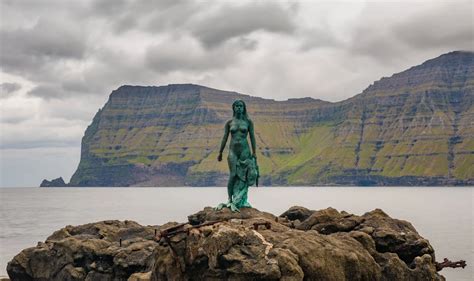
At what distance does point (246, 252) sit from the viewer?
2922 cm

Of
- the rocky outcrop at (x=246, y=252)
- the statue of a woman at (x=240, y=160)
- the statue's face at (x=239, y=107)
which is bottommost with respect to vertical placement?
the rocky outcrop at (x=246, y=252)

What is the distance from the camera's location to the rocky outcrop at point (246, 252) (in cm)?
2909

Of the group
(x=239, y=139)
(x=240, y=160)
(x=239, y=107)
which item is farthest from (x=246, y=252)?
(x=239, y=107)

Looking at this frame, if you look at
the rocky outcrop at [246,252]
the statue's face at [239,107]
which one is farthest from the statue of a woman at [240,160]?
the rocky outcrop at [246,252]

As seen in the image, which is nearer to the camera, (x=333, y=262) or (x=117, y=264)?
(x=333, y=262)

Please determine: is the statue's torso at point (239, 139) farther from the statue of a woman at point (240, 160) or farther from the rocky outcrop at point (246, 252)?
the rocky outcrop at point (246, 252)

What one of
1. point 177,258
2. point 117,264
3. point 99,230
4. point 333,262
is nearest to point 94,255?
point 117,264

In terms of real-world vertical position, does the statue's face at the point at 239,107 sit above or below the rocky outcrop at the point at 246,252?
above

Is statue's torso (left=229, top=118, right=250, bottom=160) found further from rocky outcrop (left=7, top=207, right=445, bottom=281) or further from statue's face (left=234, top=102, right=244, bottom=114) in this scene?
rocky outcrop (left=7, top=207, right=445, bottom=281)

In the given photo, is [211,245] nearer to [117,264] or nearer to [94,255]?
[117,264]

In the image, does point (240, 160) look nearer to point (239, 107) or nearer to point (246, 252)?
point (239, 107)

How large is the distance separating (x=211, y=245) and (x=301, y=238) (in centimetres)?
433

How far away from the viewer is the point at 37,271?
143ft

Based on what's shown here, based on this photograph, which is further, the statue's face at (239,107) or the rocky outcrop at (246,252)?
the statue's face at (239,107)
